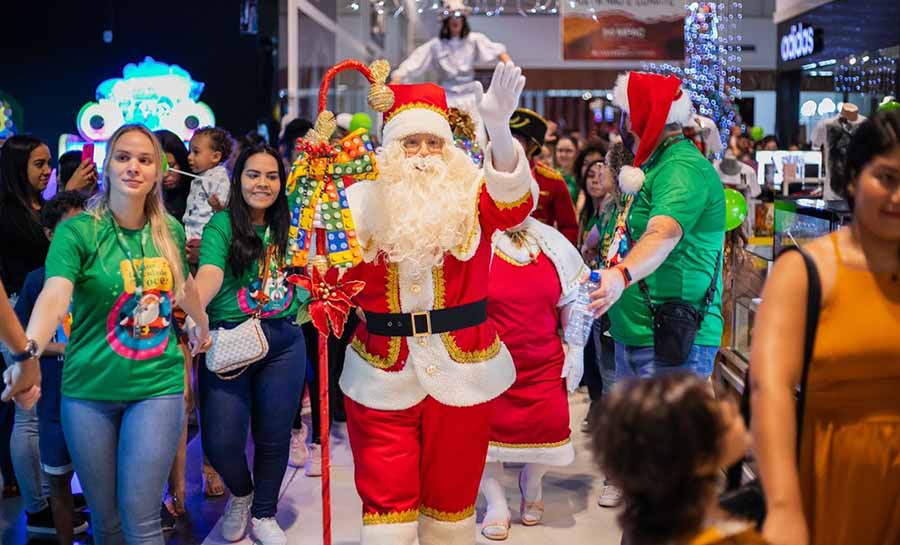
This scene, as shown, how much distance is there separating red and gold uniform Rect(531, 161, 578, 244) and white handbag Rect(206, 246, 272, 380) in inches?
78.0

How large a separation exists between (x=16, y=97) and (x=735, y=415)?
919cm

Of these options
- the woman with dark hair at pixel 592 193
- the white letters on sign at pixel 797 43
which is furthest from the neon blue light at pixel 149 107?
the white letters on sign at pixel 797 43

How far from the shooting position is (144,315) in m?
3.63

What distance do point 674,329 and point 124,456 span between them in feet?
6.33

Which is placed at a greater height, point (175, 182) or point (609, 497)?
point (175, 182)

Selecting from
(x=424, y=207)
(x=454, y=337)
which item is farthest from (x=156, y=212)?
(x=454, y=337)

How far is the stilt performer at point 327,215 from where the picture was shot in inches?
141

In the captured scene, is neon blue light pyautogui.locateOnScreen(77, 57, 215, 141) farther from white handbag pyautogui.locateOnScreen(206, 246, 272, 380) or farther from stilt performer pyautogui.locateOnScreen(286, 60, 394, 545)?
stilt performer pyautogui.locateOnScreen(286, 60, 394, 545)

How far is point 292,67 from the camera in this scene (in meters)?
10.5

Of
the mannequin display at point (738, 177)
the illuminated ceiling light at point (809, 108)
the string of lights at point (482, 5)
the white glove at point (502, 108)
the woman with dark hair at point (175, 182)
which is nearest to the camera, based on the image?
the white glove at point (502, 108)

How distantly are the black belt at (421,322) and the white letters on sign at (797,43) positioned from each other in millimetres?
15903

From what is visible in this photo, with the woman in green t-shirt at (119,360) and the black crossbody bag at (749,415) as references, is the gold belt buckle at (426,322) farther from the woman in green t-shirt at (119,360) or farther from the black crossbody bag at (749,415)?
the black crossbody bag at (749,415)

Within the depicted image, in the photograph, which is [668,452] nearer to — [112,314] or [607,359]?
[112,314]

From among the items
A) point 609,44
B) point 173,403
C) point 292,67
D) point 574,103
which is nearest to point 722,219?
point 173,403
